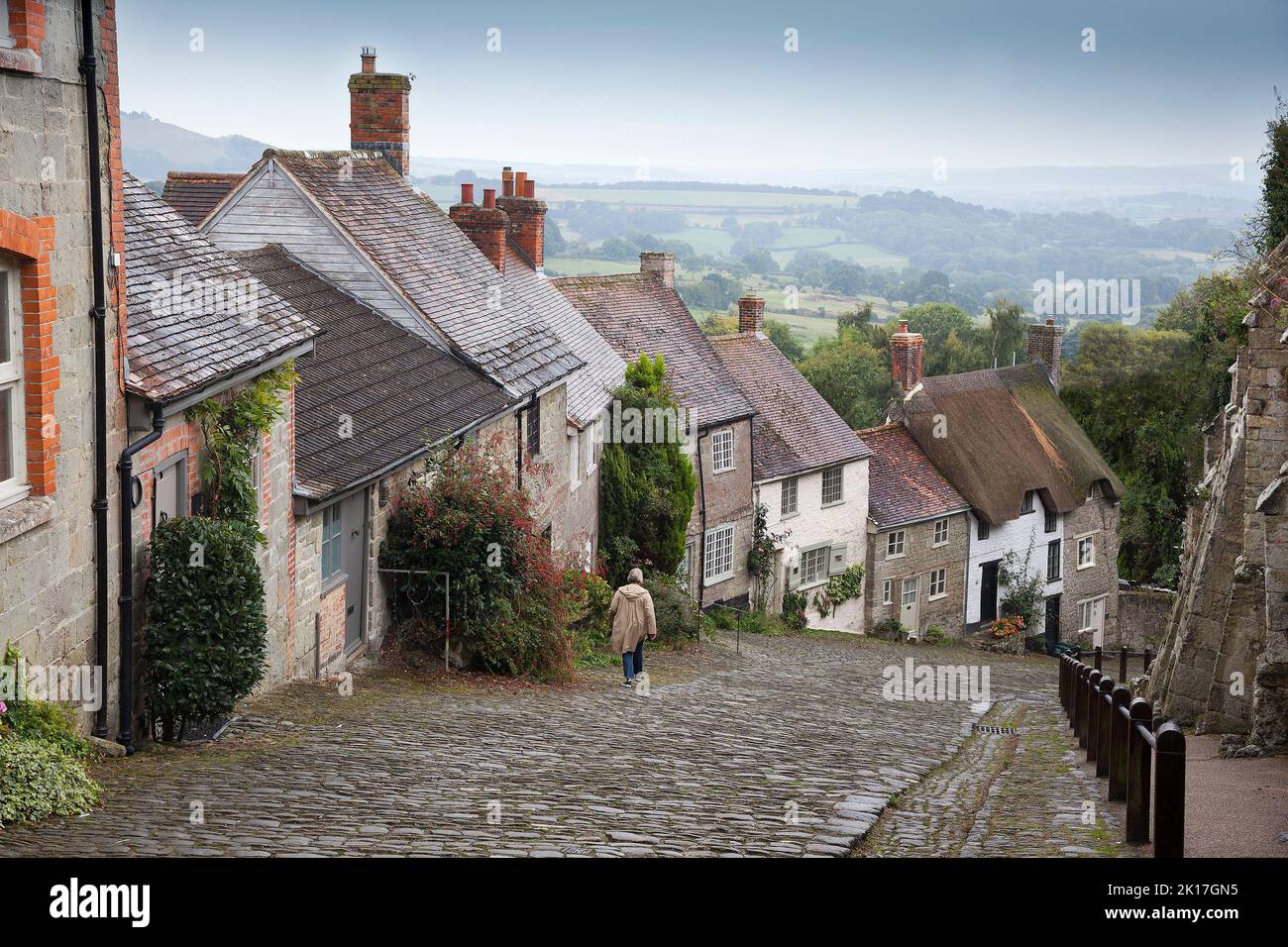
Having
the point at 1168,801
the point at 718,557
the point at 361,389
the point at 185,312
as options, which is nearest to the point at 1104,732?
the point at 1168,801

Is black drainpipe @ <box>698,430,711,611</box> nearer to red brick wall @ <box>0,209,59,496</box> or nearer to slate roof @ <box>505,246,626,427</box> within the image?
slate roof @ <box>505,246,626,427</box>

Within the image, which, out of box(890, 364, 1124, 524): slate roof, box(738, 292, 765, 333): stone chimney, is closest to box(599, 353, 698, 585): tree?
box(738, 292, 765, 333): stone chimney

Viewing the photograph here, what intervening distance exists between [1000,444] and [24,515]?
36831 millimetres

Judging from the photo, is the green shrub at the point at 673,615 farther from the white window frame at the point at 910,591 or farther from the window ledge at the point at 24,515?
the window ledge at the point at 24,515

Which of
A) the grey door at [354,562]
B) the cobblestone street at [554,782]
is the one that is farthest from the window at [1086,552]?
the grey door at [354,562]

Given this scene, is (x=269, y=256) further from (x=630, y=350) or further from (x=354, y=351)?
(x=630, y=350)

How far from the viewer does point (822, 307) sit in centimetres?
14800

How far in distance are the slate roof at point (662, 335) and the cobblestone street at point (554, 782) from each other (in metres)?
16.7

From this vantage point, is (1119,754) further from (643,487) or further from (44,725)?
(643,487)

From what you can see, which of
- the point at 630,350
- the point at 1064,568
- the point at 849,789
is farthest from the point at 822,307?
the point at 849,789

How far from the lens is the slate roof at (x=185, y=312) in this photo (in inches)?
423

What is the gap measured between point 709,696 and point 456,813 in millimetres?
9176

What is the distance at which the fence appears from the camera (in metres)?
7.28

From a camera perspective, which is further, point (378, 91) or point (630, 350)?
point (630, 350)
